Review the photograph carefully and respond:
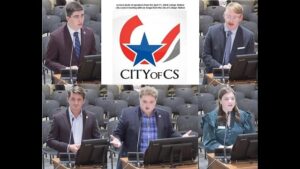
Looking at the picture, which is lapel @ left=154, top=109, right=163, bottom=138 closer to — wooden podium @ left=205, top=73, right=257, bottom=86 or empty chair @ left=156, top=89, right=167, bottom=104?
empty chair @ left=156, top=89, right=167, bottom=104

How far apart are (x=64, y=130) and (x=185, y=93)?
4.00ft

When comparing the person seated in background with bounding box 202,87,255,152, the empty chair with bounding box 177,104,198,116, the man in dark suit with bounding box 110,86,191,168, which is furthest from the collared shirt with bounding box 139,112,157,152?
the person seated in background with bounding box 202,87,255,152

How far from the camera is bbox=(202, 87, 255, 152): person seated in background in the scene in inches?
301

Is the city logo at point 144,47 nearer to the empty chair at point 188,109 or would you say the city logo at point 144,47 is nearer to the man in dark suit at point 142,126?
the man in dark suit at point 142,126

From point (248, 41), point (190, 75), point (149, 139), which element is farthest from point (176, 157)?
point (248, 41)

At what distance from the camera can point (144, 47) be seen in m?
7.62

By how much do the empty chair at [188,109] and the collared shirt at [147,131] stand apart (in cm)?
28

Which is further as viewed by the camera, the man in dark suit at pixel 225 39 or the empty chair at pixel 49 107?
the man in dark suit at pixel 225 39

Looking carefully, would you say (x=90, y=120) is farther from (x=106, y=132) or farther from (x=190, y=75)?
(x=190, y=75)

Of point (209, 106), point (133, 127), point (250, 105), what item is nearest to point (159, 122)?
point (133, 127)

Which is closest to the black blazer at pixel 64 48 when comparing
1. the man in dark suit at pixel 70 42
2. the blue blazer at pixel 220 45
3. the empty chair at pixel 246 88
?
the man in dark suit at pixel 70 42

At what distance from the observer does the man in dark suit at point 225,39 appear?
25.2ft

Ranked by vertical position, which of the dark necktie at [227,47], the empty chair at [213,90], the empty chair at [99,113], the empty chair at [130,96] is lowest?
the empty chair at [99,113]

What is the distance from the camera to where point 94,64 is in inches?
301
